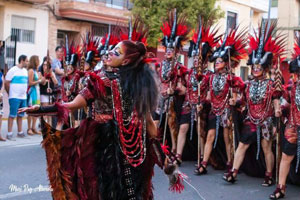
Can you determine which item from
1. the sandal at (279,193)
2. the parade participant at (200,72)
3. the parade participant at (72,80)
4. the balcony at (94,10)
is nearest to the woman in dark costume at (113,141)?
the sandal at (279,193)

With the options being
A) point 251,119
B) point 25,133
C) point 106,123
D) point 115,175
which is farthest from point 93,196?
point 25,133

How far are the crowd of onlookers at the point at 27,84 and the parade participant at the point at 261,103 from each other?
182 inches

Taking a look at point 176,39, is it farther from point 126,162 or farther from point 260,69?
point 126,162

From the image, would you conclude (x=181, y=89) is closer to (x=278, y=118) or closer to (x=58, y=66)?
(x=278, y=118)

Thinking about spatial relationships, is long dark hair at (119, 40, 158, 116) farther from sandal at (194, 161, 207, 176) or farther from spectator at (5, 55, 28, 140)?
spectator at (5, 55, 28, 140)

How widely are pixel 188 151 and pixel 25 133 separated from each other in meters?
4.48

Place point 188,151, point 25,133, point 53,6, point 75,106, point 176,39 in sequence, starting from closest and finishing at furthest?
point 75,106 → point 176,39 → point 188,151 → point 25,133 → point 53,6

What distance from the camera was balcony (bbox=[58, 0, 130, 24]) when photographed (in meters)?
21.3

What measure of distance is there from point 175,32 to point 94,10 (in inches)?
587

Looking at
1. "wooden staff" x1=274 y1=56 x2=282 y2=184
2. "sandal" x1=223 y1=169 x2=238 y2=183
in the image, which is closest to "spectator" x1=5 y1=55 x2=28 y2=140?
"sandal" x1=223 y1=169 x2=238 y2=183

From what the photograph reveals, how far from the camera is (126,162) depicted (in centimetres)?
414

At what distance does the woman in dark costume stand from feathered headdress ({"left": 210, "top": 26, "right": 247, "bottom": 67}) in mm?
3474

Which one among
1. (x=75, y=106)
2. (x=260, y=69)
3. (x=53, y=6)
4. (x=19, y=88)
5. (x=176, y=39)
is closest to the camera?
(x=75, y=106)

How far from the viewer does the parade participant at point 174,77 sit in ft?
27.0
